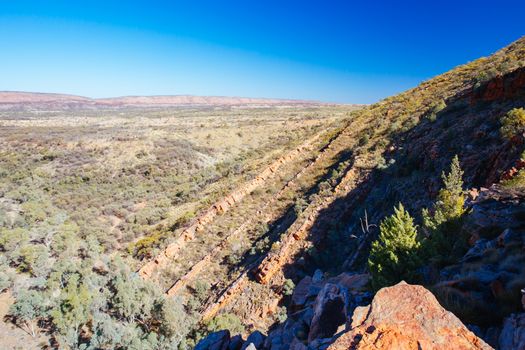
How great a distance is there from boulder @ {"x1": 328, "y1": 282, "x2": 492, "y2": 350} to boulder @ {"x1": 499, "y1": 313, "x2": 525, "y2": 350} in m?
0.44

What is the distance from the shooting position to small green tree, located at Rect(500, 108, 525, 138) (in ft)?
40.5

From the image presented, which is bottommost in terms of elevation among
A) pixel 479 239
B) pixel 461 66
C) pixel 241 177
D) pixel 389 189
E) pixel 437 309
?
pixel 241 177

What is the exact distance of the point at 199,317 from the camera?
14141mm

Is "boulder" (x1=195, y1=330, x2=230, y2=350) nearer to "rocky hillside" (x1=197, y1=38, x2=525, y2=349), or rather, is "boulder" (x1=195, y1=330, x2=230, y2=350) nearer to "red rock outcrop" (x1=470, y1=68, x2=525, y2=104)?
"rocky hillside" (x1=197, y1=38, x2=525, y2=349)

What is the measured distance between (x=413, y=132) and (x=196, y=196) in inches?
714

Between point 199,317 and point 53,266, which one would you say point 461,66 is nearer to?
point 199,317

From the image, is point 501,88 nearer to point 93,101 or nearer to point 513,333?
point 513,333

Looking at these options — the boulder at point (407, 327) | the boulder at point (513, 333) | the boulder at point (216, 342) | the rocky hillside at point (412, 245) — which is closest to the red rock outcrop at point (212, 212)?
the rocky hillside at point (412, 245)

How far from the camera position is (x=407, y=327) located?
4.14 metres

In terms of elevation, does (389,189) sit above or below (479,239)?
below

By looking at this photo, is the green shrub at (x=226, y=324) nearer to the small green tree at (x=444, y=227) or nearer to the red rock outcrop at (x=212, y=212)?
the red rock outcrop at (x=212, y=212)

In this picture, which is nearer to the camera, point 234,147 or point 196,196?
point 196,196

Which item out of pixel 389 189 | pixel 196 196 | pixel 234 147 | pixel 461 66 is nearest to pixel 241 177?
pixel 196 196

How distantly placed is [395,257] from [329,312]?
2.81 metres
